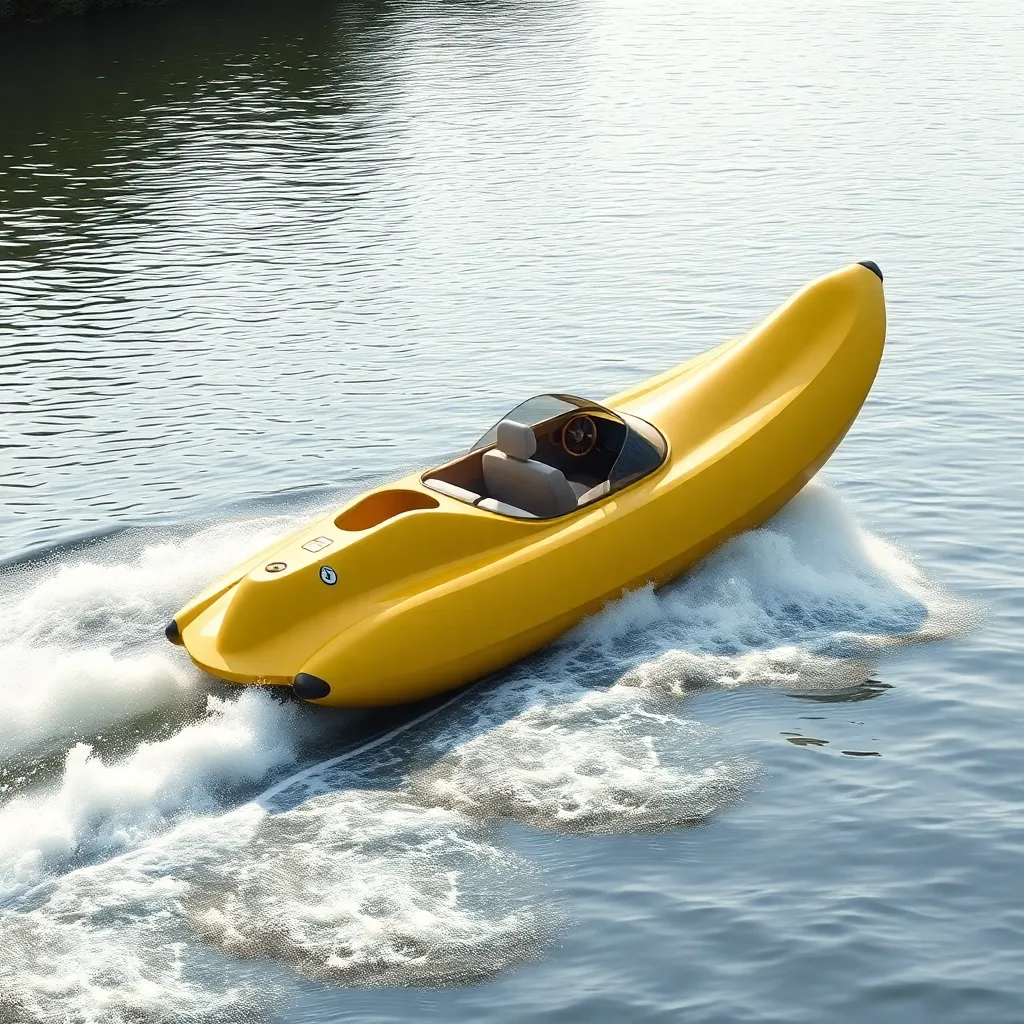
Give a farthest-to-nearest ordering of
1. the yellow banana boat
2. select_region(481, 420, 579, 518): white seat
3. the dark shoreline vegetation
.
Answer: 1. the dark shoreline vegetation
2. select_region(481, 420, 579, 518): white seat
3. the yellow banana boat

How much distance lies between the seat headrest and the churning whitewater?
54.7 inches

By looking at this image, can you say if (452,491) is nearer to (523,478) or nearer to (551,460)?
(523,478)

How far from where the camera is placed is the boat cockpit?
456 inches

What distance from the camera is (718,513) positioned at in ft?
40.0

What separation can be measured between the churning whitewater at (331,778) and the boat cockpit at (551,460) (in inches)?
38.9

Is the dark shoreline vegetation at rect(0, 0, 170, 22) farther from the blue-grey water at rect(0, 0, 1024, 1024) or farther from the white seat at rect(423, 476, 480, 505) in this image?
the white seat at rect(423, 476, 480, 505)

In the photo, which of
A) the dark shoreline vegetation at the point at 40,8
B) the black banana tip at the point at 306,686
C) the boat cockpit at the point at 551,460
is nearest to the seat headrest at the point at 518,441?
the boat cockpit at the point at 551,460

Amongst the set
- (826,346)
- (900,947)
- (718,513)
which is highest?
(826,346)

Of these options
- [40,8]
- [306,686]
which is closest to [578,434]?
[306,686]

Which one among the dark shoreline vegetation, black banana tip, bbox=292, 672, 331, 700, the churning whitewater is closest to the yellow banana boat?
black banana tip, bbox=292, 672, 331, 700

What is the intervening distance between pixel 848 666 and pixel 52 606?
19.6 ft

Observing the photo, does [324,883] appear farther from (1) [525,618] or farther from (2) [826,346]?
(2) [826,346]

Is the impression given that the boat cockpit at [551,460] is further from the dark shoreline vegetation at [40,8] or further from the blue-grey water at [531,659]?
the dark shoreline vegetation at [40,8]

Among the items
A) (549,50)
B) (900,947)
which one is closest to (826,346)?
(900,947)
